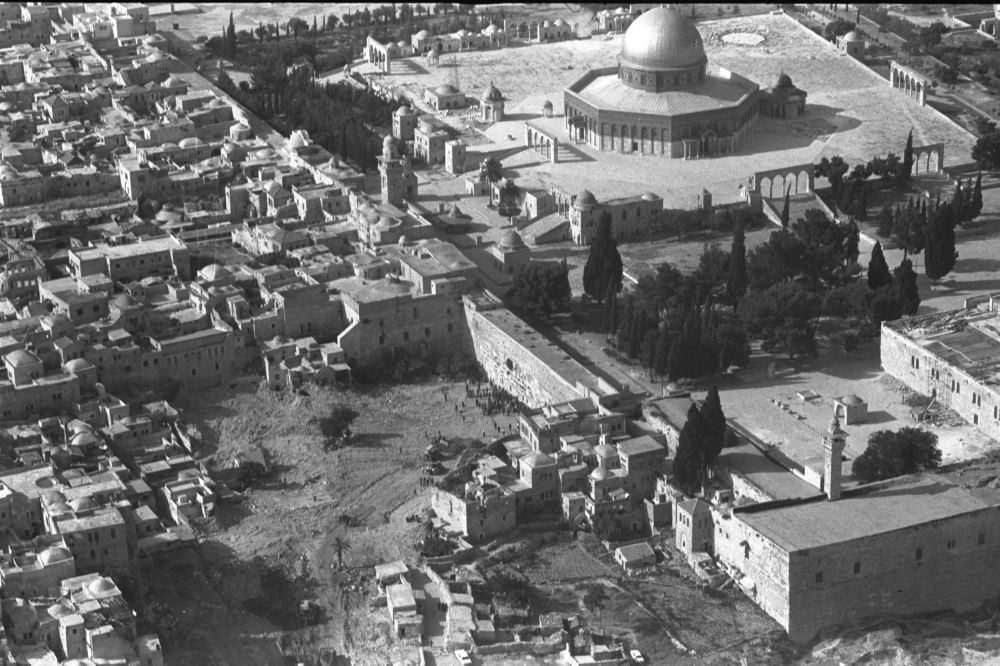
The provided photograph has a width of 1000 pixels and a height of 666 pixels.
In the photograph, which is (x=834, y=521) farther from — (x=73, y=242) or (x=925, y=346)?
(x=73, y=242)

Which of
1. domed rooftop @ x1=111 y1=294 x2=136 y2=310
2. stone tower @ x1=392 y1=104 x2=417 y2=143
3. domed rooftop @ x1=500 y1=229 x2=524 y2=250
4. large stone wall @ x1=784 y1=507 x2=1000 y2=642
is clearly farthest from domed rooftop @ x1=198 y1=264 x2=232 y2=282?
large stone wall @ x1=784 y1=507 x2=1000 y2=642

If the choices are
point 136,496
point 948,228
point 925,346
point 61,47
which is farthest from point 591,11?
point 136,496

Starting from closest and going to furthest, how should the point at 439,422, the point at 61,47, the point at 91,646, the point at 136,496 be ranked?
the point at 91,646, the point at 136,496, the point at 439,422, the point at 61,47

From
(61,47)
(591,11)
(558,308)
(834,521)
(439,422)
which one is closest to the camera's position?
(834,521)

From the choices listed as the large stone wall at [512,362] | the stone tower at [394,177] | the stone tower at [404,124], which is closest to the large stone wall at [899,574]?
the large stone wall at [512,362]

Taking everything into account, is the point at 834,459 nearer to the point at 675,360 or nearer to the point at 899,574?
the point at 899,574

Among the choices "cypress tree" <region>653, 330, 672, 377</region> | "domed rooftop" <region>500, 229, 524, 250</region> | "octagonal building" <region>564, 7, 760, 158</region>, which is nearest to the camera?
"cypress tree" <region>653, 330, 672, 377</region>

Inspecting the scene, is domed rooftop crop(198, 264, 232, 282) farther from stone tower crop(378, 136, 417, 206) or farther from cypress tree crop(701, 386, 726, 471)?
cypress tree crop(701, 386, 726, 471)
